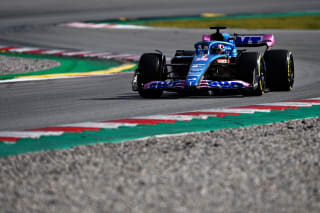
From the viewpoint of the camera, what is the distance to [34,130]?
25.9 ft

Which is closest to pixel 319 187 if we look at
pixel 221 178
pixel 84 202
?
pixel 221 178

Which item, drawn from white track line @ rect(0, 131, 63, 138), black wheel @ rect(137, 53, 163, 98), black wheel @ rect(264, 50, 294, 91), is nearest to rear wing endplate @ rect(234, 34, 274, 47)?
black wheel @ rect(264, 50, 294, 91)

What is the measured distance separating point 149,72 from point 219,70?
1.21 meters

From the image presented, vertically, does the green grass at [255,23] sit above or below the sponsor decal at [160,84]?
below

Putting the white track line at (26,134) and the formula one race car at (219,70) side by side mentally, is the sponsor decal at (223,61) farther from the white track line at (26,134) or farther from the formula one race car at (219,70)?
the white track line at (26,134)

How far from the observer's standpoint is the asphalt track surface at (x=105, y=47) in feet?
31.4

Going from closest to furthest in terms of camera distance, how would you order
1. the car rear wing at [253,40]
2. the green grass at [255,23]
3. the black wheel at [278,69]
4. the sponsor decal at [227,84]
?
the sponsor decal at [227,84], the black wheel at [278,69], the car rear wing at [253,40], the green grass at [255,23]

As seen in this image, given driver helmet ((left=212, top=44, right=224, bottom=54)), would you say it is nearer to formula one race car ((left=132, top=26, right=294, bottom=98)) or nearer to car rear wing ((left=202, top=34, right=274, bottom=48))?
formula one race car ((left=132, top=26, right=294, bottom=98))

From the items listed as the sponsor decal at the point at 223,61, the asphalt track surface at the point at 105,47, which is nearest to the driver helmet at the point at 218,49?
the sponsor decal at the point at 223,61

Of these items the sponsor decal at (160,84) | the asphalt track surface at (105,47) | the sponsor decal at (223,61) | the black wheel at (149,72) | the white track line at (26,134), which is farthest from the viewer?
the black wheel at (149,72)

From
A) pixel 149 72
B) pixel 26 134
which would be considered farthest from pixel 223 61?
pixel 26 134

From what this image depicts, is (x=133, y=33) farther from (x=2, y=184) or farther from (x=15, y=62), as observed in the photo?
(x=2, y=184)

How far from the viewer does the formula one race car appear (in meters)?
10.4

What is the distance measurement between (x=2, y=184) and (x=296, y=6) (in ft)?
104
